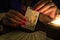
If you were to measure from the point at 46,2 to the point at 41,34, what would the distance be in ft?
1.33

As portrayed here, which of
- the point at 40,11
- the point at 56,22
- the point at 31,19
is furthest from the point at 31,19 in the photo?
the point at 56,22

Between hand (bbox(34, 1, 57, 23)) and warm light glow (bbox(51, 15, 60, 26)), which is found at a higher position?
hand (bbox(34, 1, 57, 23))

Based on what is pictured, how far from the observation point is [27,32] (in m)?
1.35

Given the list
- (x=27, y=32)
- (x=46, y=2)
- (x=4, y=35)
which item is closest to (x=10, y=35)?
(x=4, y=35)

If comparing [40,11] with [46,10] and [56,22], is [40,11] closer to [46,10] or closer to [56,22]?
[46,10]

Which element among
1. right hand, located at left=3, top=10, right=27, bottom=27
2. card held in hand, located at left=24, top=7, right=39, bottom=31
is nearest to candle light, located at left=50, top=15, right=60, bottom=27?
card held in hand, located at left=24, top=7, right=39, bottom=31

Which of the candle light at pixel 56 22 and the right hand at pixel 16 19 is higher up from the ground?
the candle light at pixel 56 22

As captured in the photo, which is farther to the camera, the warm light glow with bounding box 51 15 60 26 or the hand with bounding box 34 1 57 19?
the hand with bounding box 34 1 57 19

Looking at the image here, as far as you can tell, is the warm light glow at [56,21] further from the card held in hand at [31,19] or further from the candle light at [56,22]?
the card held in hand at [31,19]

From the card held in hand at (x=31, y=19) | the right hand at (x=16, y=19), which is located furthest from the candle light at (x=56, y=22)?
the right hand at (x=16, y=19)

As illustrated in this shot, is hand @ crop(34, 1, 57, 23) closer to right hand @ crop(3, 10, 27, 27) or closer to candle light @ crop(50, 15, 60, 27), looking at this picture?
candle light @ crop(50, 15, 60, 27)

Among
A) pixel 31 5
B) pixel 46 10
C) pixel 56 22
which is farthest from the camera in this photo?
pixel 31 5

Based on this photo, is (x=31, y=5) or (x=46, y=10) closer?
(x=46, y=10)

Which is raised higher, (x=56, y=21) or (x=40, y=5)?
(x=40, y=5)
